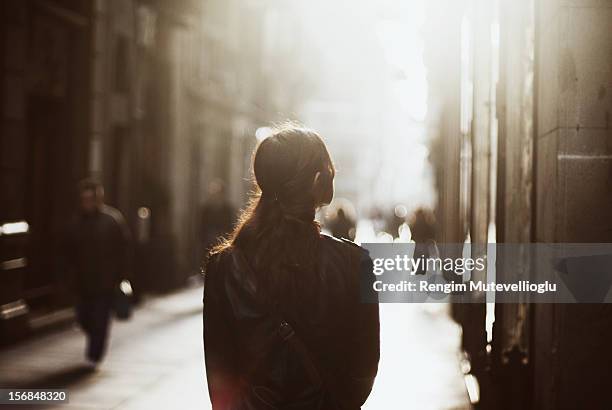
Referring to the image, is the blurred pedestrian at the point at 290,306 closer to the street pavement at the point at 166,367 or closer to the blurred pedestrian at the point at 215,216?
the street pavement at the point at 166,367

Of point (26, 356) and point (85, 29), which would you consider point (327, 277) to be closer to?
point (26, 356)

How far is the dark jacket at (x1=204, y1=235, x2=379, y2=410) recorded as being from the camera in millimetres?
2705

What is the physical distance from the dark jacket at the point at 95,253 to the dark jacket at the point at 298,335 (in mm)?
7232

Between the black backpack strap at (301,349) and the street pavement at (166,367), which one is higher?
the black backpack strap at (301,349)

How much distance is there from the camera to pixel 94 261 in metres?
9.80

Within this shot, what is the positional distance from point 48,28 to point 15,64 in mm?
1775

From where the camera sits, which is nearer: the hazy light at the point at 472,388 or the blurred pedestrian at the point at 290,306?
the blurred pedestrian at the point at 290,306

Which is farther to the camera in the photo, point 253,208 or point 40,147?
point 40,147

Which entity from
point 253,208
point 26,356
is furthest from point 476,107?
point 253,208

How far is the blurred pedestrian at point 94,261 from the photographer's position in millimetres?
9789

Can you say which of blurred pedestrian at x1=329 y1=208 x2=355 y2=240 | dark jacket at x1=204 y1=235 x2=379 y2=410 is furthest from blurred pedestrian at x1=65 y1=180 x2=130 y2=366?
dark jacket at x1=204 y1=235 x2=379 y2=410

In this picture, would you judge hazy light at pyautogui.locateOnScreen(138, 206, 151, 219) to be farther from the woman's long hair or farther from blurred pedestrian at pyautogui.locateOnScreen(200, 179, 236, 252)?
the woman's long hair

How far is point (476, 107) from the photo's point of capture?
8906 millimetres

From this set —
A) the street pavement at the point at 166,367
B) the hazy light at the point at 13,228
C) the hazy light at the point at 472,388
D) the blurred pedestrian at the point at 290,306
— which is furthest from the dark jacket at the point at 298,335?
the hazy light at the point at 13,228
